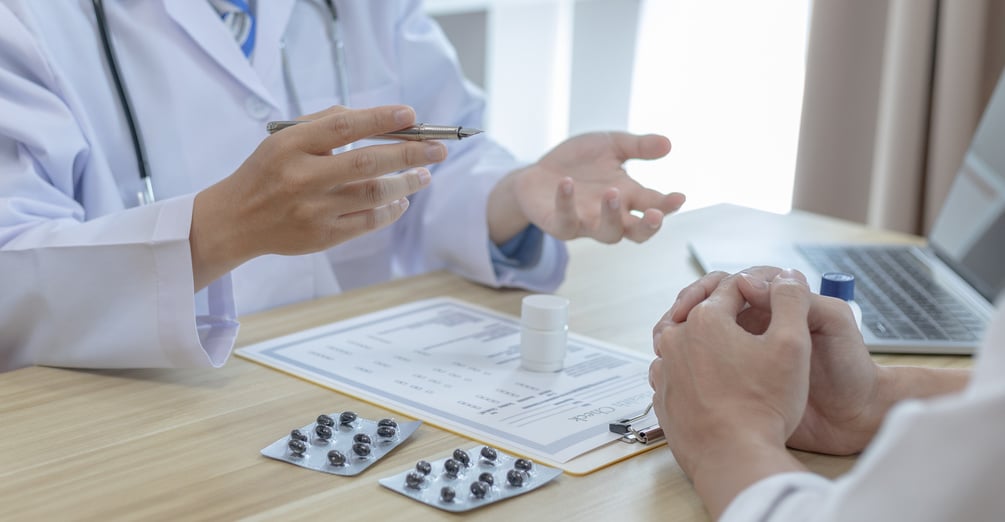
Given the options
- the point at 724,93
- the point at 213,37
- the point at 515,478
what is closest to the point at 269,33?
the point at 213,37

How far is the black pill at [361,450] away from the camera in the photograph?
91cm

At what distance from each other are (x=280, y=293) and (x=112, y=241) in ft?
1.27

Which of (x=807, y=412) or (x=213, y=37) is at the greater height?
(x=213, y=37)

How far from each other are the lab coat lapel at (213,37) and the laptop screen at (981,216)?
1.01 meters

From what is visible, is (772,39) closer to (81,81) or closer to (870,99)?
(870,99)

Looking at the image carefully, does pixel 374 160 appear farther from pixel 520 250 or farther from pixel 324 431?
pixel 520 250

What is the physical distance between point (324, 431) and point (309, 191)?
25 cm

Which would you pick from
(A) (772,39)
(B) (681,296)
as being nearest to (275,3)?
(B) (681,296)

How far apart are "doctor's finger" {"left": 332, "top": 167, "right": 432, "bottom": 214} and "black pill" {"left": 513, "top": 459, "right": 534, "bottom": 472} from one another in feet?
1.09

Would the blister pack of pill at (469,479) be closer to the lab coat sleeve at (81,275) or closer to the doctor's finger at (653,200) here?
the lab coat sleeve at (81,275)

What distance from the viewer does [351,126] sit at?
102 cm

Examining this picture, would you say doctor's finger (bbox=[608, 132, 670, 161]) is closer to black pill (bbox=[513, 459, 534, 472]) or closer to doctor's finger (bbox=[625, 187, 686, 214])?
doctor's finger (bbox=[625, 187, 686, 214])

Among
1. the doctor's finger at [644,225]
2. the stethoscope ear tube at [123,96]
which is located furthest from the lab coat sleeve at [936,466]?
the stethoscope ear tube at [123,96]

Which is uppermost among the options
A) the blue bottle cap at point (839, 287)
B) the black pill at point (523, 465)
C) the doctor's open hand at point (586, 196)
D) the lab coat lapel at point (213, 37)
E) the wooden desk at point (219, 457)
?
the lab coat lapel at point (213, 37)
